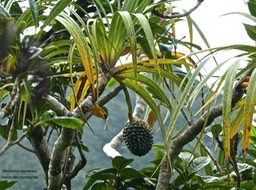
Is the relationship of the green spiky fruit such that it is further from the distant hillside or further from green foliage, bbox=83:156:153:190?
the distant hillside

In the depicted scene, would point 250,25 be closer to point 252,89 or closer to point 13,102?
point 252,89

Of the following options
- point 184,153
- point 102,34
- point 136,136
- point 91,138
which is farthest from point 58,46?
point 91,138

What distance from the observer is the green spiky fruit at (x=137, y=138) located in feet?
4.37

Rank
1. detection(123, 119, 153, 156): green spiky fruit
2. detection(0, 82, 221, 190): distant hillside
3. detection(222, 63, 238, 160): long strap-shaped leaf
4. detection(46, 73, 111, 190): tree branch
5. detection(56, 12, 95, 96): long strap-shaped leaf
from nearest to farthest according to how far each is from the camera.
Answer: detection(222, 63, 238, 160): long strap-shaped leaf → detection(56, 12, 95, 96): long strap-shaped leaf → detection(46, 73, 111, 190): tree branch → detection(123, 119, 153, 156): green spiky fruit → detection(0, 82, 221, 190): distant hillside

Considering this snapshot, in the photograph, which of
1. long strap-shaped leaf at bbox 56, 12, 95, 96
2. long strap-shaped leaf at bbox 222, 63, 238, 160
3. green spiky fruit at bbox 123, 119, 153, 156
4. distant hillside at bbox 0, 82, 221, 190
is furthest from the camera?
distant hillside at bbox 0, 82, 221, 190

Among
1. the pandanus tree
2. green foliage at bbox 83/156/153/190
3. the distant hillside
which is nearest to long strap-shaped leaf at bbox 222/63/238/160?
the pandanus tree

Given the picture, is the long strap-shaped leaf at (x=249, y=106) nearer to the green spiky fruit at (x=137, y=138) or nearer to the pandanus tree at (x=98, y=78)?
the pandanus tree at (x=98, y=78)

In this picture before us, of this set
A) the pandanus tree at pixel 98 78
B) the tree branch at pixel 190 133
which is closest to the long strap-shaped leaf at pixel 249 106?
the pandanus tree at pixel 98 78

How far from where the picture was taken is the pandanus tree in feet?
3.12

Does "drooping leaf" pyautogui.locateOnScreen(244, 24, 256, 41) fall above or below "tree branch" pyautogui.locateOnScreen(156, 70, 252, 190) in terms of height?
above

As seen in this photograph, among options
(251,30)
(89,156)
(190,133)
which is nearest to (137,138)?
(190,133)

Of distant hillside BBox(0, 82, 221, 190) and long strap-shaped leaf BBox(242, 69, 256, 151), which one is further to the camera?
distant hillside BBox(0, 82, 221, 190)

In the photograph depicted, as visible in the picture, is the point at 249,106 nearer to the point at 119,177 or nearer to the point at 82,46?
the point at 82,46

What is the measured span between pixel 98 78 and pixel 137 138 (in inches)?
8.1
